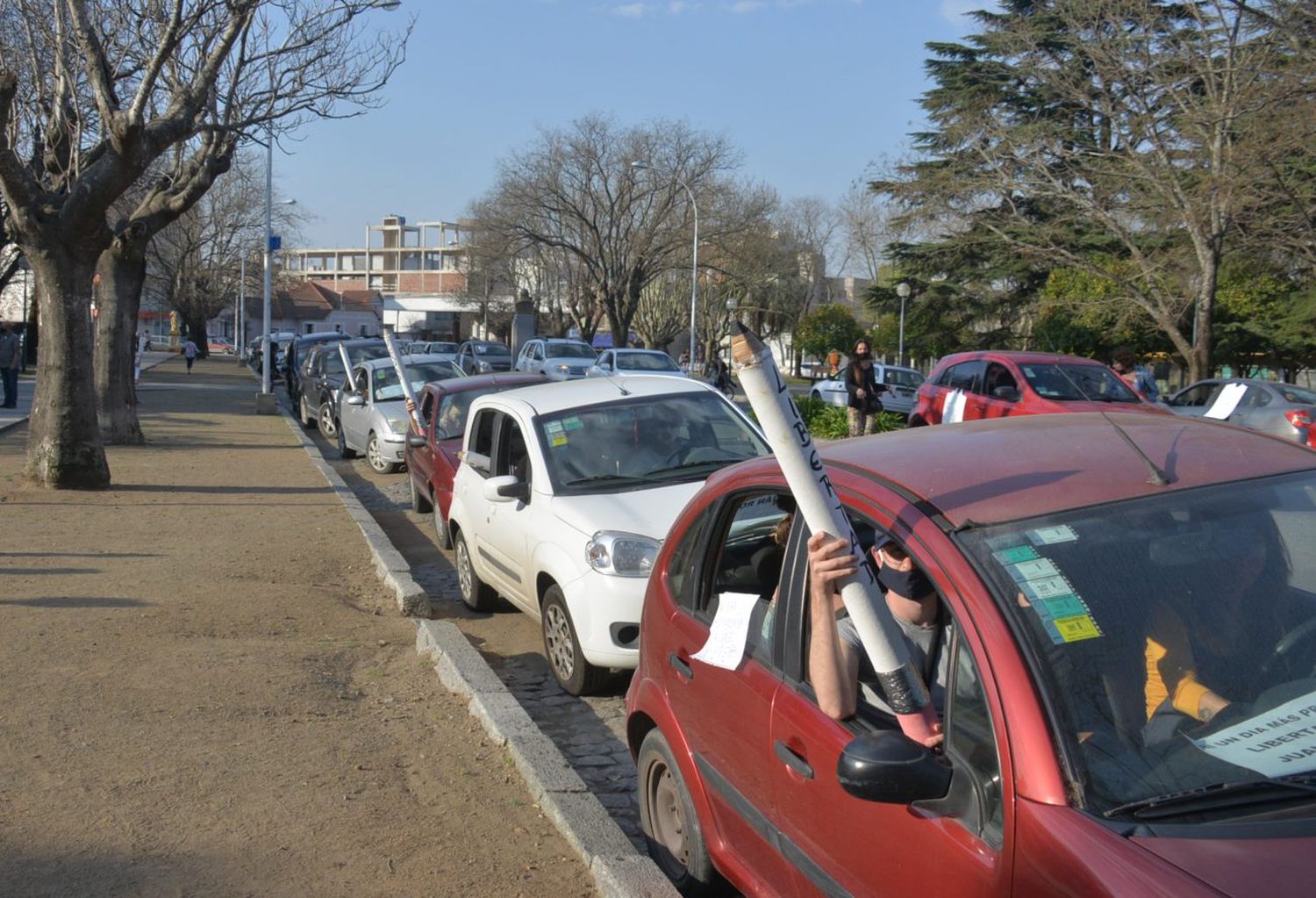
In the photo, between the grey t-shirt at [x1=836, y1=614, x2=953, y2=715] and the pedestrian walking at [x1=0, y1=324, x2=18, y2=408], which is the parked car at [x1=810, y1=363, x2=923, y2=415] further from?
the grey t-shirt at [x1=836, y1=614, x2=953, y2=715]

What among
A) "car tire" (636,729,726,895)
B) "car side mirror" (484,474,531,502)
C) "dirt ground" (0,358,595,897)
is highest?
"car side mirror" (484,474,531,502)

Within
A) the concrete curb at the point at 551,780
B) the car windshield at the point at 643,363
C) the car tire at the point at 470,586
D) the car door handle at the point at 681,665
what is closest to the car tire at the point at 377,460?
the car tire at the point at 470,586

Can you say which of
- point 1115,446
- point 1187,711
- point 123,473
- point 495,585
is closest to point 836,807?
point 1187,711

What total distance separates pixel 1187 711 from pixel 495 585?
574 cm

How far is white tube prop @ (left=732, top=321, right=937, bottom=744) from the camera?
2.58 m

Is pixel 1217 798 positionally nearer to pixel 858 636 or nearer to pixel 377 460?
pixel 858 636

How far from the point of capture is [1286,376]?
3678 cm

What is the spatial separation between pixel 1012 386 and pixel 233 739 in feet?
40.9

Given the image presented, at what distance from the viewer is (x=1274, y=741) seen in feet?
7.89

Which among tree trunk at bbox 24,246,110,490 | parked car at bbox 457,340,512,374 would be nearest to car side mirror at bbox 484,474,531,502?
tree trunk at bbox 24,246,110,490

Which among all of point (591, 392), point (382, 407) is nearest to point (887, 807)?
point (591, 392)

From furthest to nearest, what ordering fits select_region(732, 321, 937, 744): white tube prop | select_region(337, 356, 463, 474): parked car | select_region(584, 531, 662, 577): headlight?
1. select_region(337, 356, 463, 474): parked car
2. select_region(584, 531, 662, 577): headlight
3. select_region(732, 321, 937, 744): white tube prop

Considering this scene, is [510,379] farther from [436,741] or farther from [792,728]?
[792,728]

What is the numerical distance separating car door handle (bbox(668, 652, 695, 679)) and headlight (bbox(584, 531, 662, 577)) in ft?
7.06
